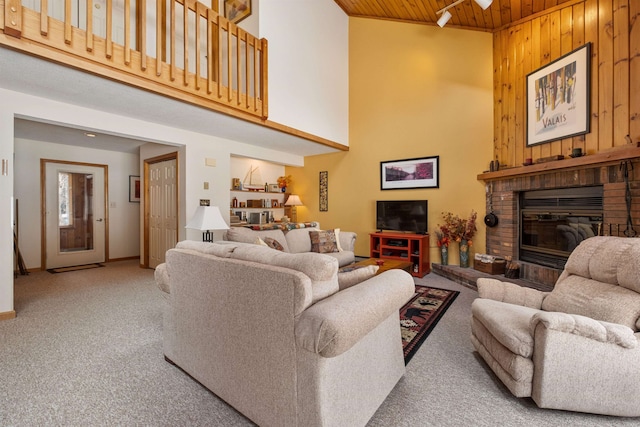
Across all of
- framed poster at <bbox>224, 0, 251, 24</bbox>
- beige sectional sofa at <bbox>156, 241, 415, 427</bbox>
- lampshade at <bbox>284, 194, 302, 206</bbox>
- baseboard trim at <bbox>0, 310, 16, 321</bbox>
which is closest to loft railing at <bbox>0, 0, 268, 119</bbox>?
framed poster at <bbox>224, 0, 251, 24</bbox>

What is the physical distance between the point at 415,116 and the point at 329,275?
15.0 ft

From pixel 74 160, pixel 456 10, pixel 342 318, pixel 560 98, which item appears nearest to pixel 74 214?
pixel 74 160

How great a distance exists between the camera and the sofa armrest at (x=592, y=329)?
1381 mm

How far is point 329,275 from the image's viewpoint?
4.27ft

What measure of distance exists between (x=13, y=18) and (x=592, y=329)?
4029mm

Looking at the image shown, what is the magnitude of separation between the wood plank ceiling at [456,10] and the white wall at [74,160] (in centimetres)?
541

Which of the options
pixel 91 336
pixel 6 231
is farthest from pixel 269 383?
pixel 6 231

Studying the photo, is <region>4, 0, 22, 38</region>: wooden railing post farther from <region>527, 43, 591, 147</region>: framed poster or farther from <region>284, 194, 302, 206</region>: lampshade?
<region>527, 43, 591, 147</region>: framed poster

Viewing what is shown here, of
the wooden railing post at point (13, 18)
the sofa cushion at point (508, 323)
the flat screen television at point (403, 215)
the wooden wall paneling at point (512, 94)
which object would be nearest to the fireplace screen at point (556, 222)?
the wooden wall paneling at point (512, 94)

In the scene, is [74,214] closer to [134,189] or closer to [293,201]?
[134,189]

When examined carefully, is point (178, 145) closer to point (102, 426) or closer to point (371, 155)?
point (371, 155)

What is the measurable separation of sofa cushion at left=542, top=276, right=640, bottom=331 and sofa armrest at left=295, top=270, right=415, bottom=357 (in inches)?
47.1

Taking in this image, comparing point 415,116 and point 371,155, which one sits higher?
point 415,116

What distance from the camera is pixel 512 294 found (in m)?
2.18
